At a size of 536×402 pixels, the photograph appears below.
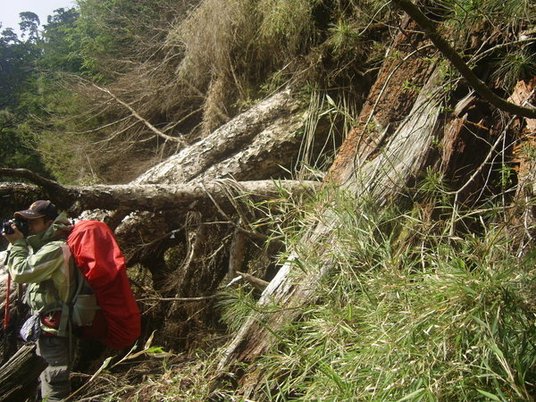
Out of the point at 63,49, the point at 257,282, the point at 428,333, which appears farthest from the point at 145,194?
the point at 63,49

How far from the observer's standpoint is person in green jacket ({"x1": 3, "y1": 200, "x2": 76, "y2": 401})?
109 inches

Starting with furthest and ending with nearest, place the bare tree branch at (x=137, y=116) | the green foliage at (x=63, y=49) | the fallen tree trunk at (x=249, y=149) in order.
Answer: the green foliage at (x=63, y=49)
the bare tree branch at (x=137, y=116)
the fallen tree trunk at (x=249, y=149)

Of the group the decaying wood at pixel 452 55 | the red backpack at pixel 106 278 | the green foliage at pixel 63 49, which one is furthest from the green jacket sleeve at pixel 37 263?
the green foliage at pixel 63 49

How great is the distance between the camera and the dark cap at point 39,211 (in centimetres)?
281

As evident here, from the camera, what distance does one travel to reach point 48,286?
283 cm

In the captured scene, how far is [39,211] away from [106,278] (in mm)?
559

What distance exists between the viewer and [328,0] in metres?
3.81

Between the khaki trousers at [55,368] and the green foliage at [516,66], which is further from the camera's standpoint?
the khaki trousers at [55,368]

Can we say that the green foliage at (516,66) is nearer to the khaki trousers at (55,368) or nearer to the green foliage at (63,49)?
the khaki trousers at (55,368)

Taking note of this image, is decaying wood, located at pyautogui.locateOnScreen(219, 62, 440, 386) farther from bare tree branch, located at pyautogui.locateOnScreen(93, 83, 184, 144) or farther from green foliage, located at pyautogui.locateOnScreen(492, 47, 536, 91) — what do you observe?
bare tree branch, located at pyautogui.locateOnScreen(93, 83, 184, 144)

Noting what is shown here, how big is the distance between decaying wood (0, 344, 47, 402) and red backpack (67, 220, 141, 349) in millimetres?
813

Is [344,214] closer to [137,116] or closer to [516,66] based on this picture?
[516,66]

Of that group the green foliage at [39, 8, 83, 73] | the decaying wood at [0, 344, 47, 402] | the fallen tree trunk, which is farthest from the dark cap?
the green foliage at [39, 8, 83, 73]

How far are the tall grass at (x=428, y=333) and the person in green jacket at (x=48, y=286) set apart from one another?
4.71 ft
